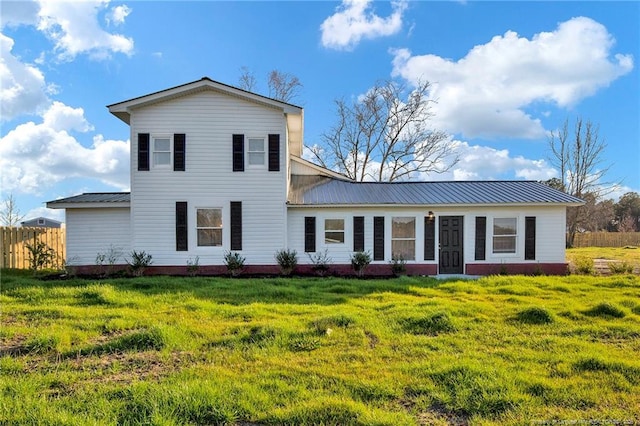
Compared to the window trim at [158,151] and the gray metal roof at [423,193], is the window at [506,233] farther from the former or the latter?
the window trim at [158,151]

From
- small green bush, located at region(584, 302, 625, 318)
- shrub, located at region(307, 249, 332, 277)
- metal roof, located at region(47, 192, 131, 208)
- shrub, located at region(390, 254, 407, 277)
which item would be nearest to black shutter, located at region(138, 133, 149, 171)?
metal roof, located at region(47, 192, 131, 208)

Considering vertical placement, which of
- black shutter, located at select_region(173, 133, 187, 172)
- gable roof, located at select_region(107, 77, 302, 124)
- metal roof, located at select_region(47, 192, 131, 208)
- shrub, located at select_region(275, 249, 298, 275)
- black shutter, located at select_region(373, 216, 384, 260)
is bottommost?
shrub, located at select_region(275, 249, 298, 275)

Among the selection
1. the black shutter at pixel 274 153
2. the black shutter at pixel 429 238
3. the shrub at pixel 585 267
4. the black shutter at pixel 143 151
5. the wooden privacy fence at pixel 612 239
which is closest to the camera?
the black shutter at pixel 143 151

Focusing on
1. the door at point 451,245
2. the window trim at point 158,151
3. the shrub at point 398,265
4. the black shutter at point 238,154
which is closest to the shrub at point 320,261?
the shrub at point 398,265

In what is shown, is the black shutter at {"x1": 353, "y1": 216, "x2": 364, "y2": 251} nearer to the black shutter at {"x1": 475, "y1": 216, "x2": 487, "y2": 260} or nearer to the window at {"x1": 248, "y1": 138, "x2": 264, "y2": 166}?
the window at {"x1": 248, "y1": 138, "x2": 264, "y2": 166}

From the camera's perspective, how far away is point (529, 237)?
14273mm

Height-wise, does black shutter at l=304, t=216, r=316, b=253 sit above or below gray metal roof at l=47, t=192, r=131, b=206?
below

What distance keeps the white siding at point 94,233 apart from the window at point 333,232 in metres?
7.54

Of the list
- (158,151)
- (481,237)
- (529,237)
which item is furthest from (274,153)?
(529,237)

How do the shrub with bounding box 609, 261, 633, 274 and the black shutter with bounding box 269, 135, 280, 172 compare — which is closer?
the shrub with bounding box 609, 261, 633, 274

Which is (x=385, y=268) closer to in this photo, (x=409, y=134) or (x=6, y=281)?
(x=6, y=281)

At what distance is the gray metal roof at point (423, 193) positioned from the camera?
1397 cm

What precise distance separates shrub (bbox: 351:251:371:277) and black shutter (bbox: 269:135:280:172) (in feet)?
14.5

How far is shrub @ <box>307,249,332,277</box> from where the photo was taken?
13789 mm
